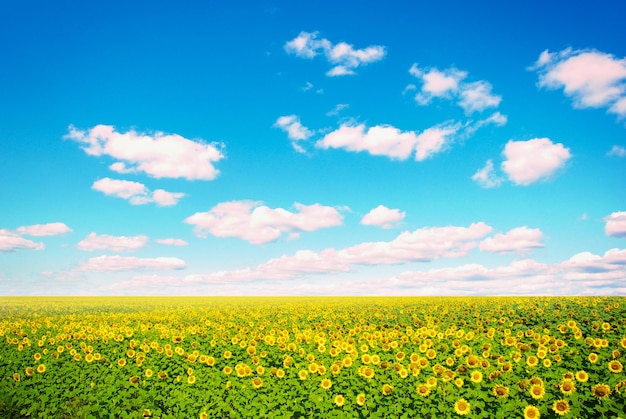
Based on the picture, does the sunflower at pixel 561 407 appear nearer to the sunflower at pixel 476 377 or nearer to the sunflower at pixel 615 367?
the sunflower at pixel 476 377

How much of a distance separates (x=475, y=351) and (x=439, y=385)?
2794 mm

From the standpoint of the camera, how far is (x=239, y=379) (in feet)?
34.8

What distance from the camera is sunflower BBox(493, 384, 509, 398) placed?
823 cm

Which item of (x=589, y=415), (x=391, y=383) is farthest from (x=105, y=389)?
(x=589, y=415)

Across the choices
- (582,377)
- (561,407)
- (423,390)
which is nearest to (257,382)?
(423,390)

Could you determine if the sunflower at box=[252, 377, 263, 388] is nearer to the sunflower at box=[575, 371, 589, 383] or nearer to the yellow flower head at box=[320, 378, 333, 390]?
the yellow flower head at box=[320, 378, 333, 390]

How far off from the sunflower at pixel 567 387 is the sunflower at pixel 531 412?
0.82 meters

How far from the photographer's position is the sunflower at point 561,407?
761 centimetres

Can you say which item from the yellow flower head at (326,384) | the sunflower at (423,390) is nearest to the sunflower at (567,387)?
the sunflower at (423,390)

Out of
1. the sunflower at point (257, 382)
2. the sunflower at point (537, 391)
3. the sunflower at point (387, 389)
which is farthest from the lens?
the sunflower at point (257, 382)

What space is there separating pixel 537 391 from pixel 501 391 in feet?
2.31

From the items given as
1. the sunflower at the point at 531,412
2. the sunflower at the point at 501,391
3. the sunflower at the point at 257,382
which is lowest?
the sunflower at the point at 531,412

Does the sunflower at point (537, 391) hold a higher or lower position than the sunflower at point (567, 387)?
lower

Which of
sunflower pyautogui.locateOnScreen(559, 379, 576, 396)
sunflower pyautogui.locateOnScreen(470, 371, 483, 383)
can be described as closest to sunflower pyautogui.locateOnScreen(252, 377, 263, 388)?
sunflower pyautogui.locateOnScreen(470, 371, 483, 383)
